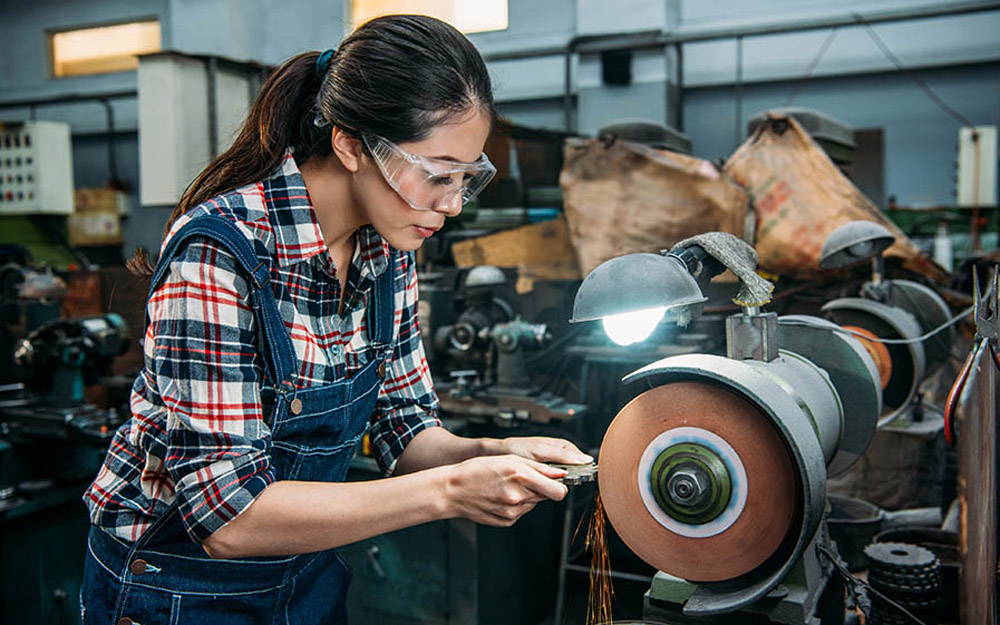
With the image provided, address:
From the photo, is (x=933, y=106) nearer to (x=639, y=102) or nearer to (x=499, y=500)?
(x=639, y=102)

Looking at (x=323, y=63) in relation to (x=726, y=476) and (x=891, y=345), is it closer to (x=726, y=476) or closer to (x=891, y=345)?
(x=726, y=476)

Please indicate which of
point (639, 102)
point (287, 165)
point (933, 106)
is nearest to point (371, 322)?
point (287, 165)

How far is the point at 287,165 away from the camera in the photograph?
3.31 ft

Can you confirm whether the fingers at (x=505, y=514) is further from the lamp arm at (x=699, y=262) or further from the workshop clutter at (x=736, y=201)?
the workshop clutter at (x=736, y=201)

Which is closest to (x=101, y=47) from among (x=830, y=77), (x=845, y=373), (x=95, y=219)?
(x=95, y=219)

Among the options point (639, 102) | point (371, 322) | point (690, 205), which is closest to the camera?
point (371, 322)

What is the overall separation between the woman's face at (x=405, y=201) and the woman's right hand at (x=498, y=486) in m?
0.31

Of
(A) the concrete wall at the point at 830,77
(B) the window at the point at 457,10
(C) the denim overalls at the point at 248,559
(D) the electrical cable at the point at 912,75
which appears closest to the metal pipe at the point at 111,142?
(B) the window at the point at 457,10

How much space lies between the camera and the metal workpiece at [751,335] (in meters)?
1.02

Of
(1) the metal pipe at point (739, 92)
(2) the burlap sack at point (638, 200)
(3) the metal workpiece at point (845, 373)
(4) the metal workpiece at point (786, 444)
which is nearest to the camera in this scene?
(4) the metal workpiece at point (786, 444)

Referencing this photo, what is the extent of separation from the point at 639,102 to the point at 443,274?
8.88ft

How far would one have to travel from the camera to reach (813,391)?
3.47 feet

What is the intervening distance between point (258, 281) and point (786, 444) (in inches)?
23.8

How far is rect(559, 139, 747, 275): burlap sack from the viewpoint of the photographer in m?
2.34
